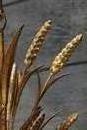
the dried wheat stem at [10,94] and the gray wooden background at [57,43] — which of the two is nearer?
the dried wheat stem at [10,94]

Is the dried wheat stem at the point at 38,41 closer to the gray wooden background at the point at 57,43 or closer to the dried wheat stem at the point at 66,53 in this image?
the dried wheat stem at the point at 66,53

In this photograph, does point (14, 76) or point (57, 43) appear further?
point (57, 43)

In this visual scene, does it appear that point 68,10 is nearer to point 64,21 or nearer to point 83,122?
point 64,21

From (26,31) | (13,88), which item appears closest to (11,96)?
(13,88)

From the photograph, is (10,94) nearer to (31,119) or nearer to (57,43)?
(31,119)

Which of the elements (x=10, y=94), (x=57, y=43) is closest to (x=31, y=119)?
(x=10, y=94)

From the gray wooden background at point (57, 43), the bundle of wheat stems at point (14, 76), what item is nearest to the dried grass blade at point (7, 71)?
the bundle of wheat stems at point (14, 76)

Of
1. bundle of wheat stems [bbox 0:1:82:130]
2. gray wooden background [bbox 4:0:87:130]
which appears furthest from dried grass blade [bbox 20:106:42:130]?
gray wooden background [bbox 4:0:87:130]

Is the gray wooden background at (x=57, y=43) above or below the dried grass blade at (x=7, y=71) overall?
below

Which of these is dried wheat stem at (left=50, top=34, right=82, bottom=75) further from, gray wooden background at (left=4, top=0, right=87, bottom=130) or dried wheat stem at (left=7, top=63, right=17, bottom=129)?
gray wooden background at (left=4, top=0, right=87, bottom=130)
